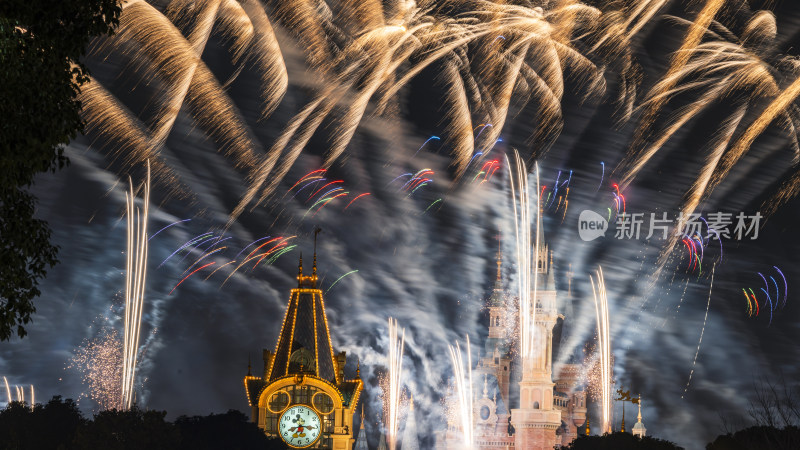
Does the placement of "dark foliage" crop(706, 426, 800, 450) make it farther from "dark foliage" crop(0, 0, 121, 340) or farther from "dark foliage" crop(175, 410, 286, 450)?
"dark foliage" crop(0, 0, 121, 340)

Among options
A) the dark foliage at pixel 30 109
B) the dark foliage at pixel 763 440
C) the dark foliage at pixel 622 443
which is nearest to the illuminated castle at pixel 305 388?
the dark foliage at pixel 622 443

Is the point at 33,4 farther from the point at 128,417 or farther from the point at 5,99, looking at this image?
the point at 128,417

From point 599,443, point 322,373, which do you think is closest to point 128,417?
point 322,373

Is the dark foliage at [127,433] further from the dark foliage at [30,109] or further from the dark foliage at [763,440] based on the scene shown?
the dark foliage at [30,109]

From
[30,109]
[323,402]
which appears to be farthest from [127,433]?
[30,109]

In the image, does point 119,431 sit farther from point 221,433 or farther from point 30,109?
point 30,109

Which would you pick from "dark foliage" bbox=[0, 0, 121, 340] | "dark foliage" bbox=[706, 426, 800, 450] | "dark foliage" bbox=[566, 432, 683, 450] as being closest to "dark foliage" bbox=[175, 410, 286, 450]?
"dark foliage" bbox=[566, 432, 683, 450]
